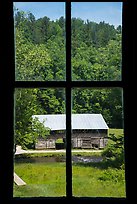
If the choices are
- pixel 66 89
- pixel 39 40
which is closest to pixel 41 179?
pixel 66 89

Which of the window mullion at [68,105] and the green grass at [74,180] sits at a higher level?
the window mullion at [68,105]

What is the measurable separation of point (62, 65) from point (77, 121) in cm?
20

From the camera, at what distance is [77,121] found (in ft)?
4.69

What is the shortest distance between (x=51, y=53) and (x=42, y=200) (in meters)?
0.50

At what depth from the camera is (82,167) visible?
4.65ft

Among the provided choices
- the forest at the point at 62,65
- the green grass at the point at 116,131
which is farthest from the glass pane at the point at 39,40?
the green grass at the point at 116,131

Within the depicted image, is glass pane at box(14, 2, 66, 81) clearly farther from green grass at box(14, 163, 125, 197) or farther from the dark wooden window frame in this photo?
green grass at box(14, 163, 125, 197)

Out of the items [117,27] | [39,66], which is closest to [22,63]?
[39,66]

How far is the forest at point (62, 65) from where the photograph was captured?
1.43m

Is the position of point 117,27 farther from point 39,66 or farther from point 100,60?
→ point 39,66

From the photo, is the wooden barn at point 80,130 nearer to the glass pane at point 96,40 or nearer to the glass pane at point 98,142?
the glass pane at point 98,142

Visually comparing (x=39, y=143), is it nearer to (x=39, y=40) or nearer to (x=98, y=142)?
(x=98, y=142)

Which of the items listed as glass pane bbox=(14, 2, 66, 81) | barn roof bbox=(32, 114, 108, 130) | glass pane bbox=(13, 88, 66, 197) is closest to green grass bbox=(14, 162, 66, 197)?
glass pane bbox=(13, 88, 66, 197)

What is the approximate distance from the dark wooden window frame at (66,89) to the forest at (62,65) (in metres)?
0.02
